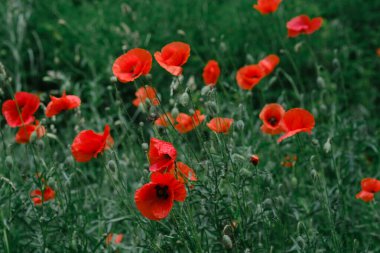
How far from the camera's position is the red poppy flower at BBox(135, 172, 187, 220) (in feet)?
5.85

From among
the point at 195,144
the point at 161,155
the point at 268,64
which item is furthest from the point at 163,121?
the point at 195,144

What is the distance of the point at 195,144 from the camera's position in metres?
3.54

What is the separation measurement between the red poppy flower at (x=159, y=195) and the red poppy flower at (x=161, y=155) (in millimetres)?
42

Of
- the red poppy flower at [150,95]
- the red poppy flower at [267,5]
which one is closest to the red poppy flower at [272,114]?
the red poppy flower at [150,95]

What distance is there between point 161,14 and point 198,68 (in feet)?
2.02

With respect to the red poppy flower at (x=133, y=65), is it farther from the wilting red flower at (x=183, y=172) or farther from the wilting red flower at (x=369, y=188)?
the wilting red flower at (x=369, y=188)

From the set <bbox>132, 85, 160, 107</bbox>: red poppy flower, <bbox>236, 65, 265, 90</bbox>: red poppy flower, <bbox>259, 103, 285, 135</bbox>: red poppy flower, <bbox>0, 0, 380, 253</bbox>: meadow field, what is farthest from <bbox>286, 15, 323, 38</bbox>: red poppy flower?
<bbox>132, 85, 160, 107</bbox>: red poppy flower

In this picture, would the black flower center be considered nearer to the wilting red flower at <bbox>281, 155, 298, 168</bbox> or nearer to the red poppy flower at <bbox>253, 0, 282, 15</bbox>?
the wilting red flower at <bbox>281, 155, 298, 168</bbox>

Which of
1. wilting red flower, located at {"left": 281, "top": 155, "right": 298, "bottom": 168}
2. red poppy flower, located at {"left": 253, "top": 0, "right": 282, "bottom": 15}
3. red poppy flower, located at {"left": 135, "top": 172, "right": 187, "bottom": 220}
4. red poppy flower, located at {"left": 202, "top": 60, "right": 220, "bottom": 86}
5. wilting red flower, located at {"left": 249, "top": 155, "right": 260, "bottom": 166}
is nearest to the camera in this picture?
red poppy flower, located at {"left": 135, "top": 172, "right": 187, "bottom": 220}

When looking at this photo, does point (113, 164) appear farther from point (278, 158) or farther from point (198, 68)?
point (198, 68)

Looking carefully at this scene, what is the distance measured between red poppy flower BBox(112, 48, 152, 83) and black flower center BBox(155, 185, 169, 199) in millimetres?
381

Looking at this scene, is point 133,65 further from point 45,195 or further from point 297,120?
point 45,195

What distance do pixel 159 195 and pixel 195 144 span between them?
1.69 meters

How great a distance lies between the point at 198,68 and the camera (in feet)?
14.1
